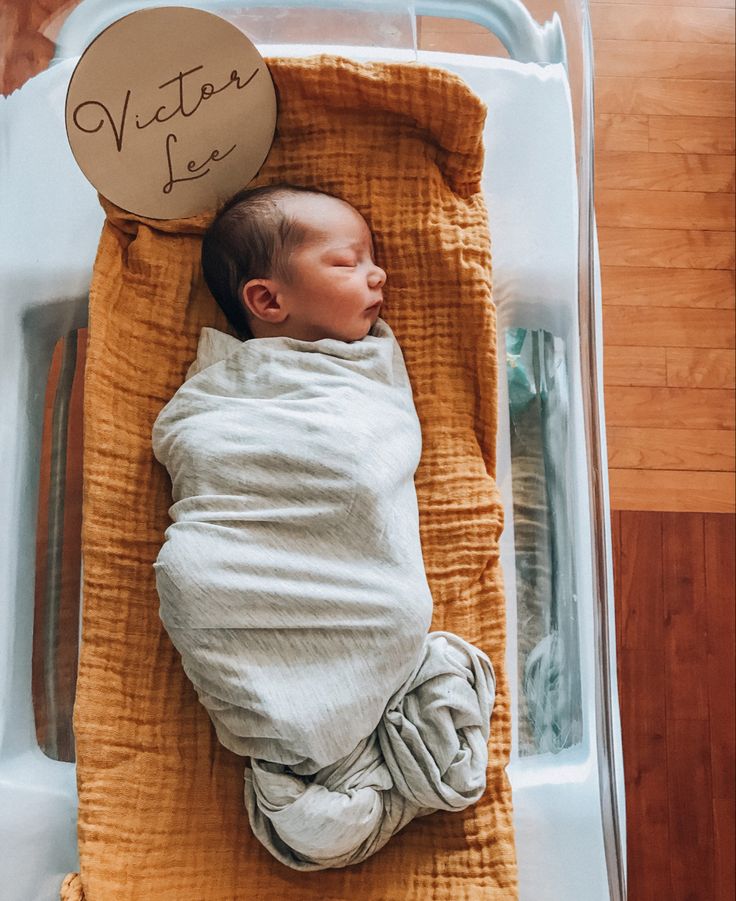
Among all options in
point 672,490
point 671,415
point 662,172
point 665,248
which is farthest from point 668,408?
point 662,172

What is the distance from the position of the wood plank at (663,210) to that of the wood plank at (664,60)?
0.67 feet

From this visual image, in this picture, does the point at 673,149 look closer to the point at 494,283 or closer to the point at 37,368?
the point at 494,283

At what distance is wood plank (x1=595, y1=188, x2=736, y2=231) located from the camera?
1.45 m

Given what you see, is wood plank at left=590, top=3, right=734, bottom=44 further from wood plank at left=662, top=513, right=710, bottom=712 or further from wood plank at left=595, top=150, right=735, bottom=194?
wood plank at left=662, top=513, right=710, bottom=712

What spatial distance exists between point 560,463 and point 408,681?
0.99ft

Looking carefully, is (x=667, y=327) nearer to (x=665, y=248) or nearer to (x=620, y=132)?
(x=665, y=248)

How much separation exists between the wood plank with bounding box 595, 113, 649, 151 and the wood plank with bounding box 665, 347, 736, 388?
0.34 metres

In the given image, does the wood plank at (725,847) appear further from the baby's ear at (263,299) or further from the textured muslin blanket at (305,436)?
the baby's ear at (263,299)

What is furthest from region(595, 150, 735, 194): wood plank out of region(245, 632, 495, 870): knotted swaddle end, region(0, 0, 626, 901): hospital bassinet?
region(245, 632, 495, 870): knotted swaddle end

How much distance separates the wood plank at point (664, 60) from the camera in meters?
1.49

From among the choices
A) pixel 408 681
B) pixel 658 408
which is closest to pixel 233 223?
pixel 408 681

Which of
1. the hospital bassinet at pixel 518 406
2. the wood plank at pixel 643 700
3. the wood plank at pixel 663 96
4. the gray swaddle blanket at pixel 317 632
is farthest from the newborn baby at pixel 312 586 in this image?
the wood plank at pixel 663 96

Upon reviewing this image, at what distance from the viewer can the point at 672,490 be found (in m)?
1.38

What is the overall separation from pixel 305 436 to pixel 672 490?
0.69 meters
